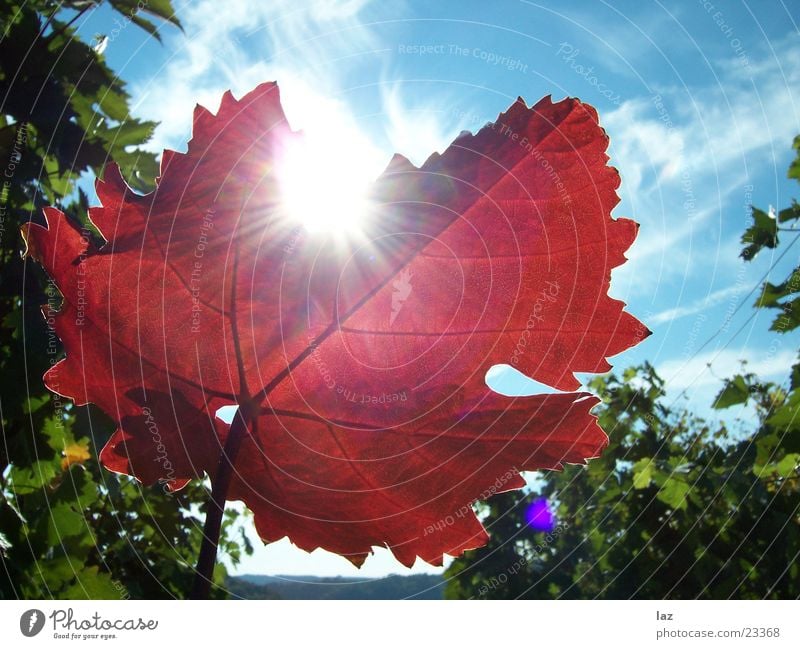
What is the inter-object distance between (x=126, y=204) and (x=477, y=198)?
0.41 meters

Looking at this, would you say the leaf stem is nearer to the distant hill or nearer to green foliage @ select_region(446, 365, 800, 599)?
the distant hill

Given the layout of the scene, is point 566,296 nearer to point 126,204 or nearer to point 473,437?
→ point 473,437

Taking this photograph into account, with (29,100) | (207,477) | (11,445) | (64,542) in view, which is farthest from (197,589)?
(29,100)

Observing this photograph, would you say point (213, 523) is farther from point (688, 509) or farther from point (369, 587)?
point (688, 509)

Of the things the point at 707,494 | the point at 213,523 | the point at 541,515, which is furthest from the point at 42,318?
the point at 541,515

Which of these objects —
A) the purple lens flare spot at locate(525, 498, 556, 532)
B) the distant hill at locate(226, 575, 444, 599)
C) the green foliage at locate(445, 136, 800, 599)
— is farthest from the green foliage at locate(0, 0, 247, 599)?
the purple lens flare spot at locate(525, 498, 556, 532)

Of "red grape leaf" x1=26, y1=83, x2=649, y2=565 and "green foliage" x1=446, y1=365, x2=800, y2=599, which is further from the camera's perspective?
"green foliage" x1=446, y1=365, x2=800, y2=599

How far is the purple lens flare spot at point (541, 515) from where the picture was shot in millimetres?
7973

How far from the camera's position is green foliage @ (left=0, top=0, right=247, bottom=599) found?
51.3 inches

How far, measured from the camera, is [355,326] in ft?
2.44

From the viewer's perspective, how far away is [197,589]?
64cm

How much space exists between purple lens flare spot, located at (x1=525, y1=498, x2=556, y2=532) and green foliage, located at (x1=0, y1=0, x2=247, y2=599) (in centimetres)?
697

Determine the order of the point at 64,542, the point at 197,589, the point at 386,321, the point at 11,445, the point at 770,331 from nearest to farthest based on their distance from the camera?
the point at 197,589 < the point at 386,321 < the point at 11,445 < the point at 64,542 < the point at 770,331
